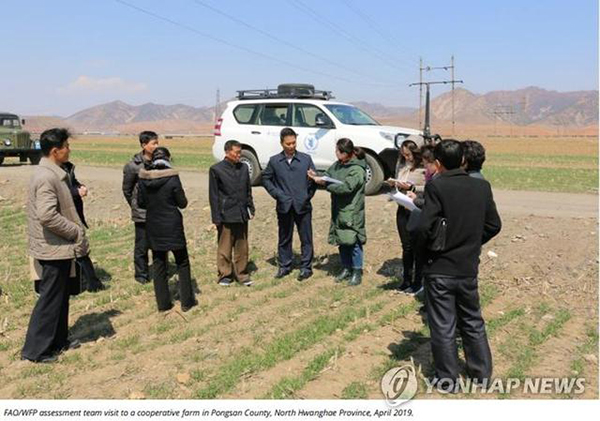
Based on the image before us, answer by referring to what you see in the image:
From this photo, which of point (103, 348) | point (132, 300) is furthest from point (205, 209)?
point (103, 348)

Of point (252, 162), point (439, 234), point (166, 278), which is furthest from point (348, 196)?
point (252, 162)

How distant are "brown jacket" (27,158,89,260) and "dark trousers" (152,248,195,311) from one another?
119 cm

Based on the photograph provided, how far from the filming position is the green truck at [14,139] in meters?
20.8

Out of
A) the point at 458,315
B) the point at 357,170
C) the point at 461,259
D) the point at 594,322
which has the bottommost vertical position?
the point at 594,322

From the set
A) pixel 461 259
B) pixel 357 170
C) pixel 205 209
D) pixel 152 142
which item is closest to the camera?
pixel 461 259

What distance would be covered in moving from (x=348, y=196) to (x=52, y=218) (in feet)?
11.1

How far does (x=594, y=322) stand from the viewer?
224 inches

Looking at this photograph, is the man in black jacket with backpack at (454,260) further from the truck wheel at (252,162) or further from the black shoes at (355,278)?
the truck wheel at (252,162)

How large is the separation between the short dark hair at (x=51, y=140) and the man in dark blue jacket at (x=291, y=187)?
2.82 metres

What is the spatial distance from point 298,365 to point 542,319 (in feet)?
9.11

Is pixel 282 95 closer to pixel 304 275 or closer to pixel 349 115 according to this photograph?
pixel 349 115

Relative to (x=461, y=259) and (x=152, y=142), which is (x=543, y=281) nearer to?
(x=461, y=259)

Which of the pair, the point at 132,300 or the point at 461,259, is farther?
the point at 132,300

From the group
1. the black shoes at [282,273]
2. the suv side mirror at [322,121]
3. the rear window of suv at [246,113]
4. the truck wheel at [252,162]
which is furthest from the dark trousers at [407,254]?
the rear window of suv at [246,113]
